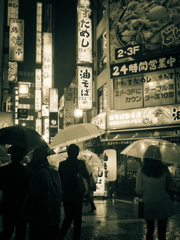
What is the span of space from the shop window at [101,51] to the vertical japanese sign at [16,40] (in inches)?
274

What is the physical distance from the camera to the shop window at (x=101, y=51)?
62.8 ft

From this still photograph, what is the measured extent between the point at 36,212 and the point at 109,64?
46.5ft

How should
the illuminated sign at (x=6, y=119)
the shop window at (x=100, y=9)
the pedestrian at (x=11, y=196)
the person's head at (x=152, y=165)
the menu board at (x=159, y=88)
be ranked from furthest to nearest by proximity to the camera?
the shop window at (x=100, y=9)
the illuminated sign at (x=6, y=119)
the menu board at (x=159, y=88)
the person's head at (x=152, y=165)
the pedestrian at (x=11, y=196)

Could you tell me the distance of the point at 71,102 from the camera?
2477 centimetres

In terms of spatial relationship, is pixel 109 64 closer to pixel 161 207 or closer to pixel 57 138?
pixel 57 138

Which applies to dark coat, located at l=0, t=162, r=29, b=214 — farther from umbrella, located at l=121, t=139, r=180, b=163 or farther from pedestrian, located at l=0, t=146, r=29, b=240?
umbrella, located at l=121, t=139, r=180, b=163

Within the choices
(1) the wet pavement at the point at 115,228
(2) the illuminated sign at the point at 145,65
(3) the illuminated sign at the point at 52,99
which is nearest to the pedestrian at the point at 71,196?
(1) the wet pavement at the point at 115,228

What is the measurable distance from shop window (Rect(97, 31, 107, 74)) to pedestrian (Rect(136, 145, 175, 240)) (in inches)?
596

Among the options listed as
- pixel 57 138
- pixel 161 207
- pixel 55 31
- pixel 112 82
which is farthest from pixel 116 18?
pixel 55 31

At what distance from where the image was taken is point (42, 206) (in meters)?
3.91

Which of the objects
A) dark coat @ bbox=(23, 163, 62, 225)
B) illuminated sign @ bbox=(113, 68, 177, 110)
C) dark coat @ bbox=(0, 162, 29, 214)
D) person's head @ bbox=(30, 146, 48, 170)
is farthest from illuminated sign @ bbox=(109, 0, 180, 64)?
dark coat @ bbox=(23, 163, 62, 225)

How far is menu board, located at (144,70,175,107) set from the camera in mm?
14789

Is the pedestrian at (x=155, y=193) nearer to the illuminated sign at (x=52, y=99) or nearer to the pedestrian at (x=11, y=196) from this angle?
the pedestrian at (x=11, y=196)

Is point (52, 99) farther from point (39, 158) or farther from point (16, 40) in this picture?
point (39, 158)
